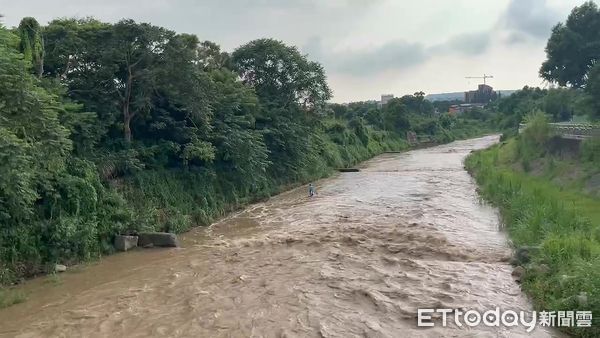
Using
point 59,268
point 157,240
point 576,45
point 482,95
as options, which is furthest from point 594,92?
point 482,95

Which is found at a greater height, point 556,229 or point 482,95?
point 482,95

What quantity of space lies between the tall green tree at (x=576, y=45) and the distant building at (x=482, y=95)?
108484 mm

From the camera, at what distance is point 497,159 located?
1399 inches

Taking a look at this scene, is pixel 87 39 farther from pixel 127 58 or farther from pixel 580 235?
pixel 580 235

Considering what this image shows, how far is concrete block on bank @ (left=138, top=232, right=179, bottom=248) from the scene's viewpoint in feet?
52.3

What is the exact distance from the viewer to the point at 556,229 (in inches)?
Answer: 492

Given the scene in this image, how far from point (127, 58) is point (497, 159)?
2702 cm

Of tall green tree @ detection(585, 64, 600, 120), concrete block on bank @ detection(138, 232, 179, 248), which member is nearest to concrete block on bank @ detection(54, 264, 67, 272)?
concrete block on bank @ detection(138, 232, 179, 248)

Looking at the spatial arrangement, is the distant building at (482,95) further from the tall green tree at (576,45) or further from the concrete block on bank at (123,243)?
the concrete block on bank at (123,243)

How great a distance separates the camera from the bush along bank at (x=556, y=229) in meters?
8.53

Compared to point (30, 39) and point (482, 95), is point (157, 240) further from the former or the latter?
point (482, 95)

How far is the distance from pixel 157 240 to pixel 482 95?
154713mm

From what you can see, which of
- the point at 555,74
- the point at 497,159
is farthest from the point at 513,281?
the point at 555,74

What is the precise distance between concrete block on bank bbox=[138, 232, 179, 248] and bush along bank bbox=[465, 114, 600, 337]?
10176mm
